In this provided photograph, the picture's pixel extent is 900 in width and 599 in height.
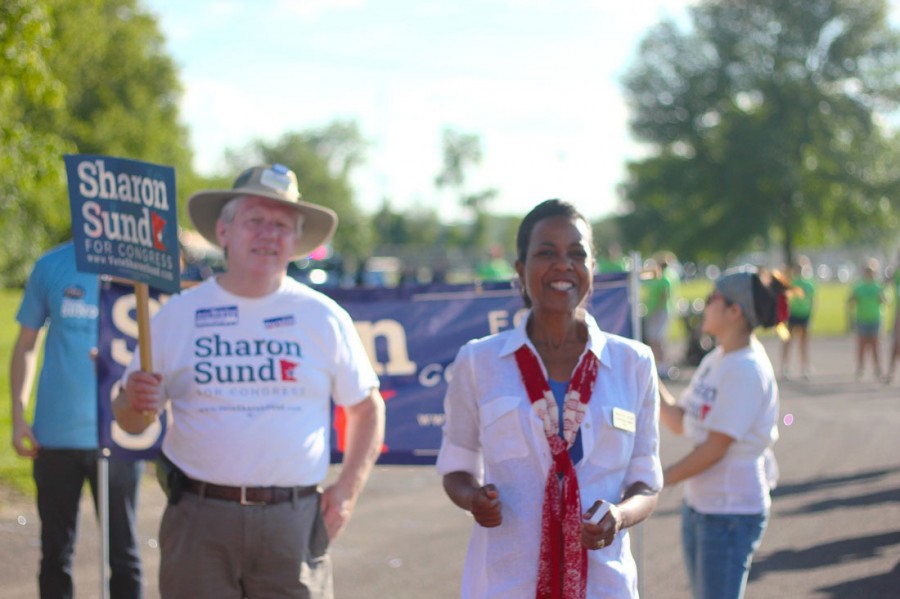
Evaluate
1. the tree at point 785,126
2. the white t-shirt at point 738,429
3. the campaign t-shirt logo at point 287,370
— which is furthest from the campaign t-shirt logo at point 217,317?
the tree at point 785,126

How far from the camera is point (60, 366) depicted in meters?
5.14

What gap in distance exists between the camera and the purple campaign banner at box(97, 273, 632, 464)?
5297 mm

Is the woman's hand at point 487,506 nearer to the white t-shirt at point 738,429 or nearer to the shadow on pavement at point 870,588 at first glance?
the white t-shirt at point 738,429

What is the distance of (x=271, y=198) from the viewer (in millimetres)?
3889

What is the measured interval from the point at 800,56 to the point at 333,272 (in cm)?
2280

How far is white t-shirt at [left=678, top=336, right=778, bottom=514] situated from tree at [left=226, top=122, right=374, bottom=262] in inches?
3909

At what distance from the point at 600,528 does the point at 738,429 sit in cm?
157

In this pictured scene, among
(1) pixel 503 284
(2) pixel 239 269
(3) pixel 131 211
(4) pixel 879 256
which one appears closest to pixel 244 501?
(2) pixel 239 269

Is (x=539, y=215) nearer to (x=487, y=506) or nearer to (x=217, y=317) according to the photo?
(x=487, y=506)

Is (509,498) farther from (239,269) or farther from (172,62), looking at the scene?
(172,62)

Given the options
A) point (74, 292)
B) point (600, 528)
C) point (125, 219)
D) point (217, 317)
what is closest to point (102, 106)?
point (74, 292)

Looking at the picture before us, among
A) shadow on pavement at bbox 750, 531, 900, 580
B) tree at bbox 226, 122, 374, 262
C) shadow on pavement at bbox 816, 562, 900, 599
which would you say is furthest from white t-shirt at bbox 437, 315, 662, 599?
tree at bbox 226, 122, 374, 262

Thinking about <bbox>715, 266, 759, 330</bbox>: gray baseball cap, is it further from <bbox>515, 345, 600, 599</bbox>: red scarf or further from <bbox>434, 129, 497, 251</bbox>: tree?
<bbox>434, 129, 497, 251</bbox>: tree

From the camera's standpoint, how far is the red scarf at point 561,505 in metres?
2.74
